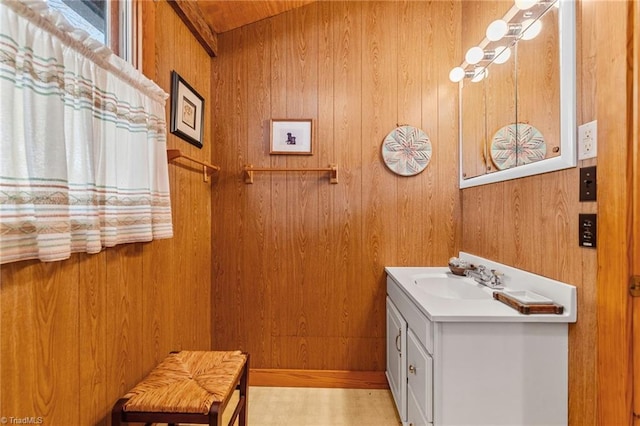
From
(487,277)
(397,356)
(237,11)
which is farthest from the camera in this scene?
(237,11)

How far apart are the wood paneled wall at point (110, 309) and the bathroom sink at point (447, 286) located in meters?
1.37

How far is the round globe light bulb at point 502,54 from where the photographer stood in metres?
1.60

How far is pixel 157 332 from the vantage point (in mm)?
1527

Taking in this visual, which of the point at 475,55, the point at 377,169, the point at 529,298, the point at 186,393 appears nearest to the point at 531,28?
the point at 475,55

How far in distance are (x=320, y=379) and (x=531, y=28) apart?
7.68 feet

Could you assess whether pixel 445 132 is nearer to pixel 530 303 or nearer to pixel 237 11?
pixel 530 303

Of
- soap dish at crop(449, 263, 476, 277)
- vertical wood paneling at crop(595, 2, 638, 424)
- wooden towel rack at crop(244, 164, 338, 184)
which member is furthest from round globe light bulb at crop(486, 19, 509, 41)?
soap dish at crop(449, 263, 476, 277)

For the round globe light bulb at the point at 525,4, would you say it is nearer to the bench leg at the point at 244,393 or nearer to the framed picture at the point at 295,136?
the framed picture at the point at 295,136

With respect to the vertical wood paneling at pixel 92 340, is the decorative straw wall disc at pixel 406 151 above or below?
above

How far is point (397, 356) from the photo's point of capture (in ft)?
5.82

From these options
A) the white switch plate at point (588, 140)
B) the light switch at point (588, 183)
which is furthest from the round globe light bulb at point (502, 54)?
the light switch at point (588, 183)

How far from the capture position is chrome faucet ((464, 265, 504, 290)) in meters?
1.57

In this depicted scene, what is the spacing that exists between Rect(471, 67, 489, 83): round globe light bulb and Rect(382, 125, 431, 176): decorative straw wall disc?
45 centimetres

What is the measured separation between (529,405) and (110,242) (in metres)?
1.65
